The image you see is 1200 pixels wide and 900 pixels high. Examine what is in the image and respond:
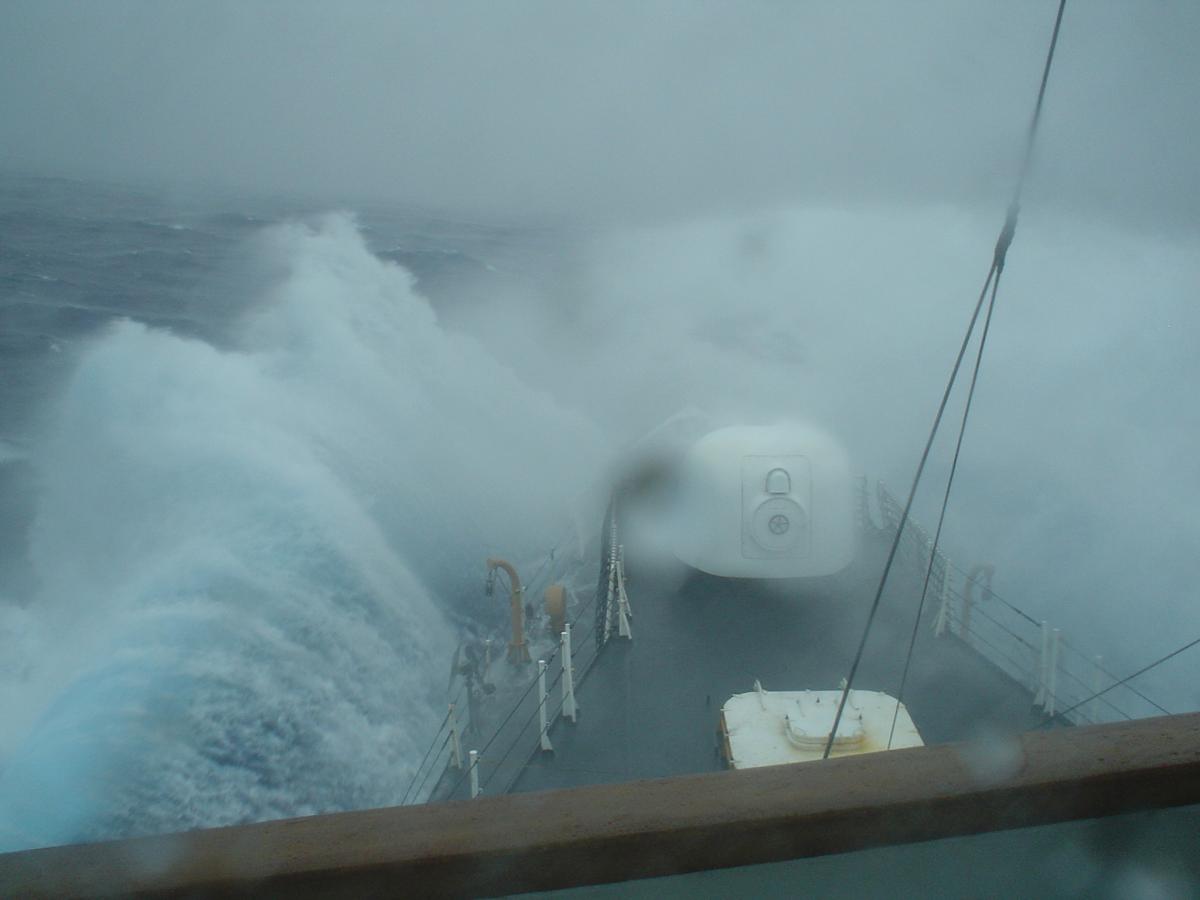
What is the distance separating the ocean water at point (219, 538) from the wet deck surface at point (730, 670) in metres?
1.76

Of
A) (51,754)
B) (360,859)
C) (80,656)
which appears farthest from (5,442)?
(360,859)

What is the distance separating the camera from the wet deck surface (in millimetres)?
4969

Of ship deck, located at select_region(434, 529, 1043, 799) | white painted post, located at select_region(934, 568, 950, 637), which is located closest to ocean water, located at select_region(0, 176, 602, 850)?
ship deck, located at select_region(434, 529, 1043, 799)

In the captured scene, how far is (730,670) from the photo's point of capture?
5824 mm

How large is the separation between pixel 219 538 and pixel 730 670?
4463mm

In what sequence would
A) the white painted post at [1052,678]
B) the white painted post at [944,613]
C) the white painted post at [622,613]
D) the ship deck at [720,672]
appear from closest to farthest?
1. the ship deck at [720,672]
2. the white painted post at [1052,678]
3. the white painted post at [944,613]
4. the white painted post at [622,613]

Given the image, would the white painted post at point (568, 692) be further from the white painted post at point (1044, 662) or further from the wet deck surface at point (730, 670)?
the white painted post at point (1044, 662)

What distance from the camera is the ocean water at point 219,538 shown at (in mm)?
5359

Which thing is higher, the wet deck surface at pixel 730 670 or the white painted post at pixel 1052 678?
the white painted post at pixel 1052 678

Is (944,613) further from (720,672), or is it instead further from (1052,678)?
(720,672)

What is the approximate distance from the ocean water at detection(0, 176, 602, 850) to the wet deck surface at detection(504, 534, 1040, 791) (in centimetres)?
176

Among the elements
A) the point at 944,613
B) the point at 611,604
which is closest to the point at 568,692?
the point at 611,604

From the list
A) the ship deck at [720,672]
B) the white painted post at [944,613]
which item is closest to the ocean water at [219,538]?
the ship deck at [720,672]

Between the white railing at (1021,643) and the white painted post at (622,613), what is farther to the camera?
the white painted post at (622,613)
